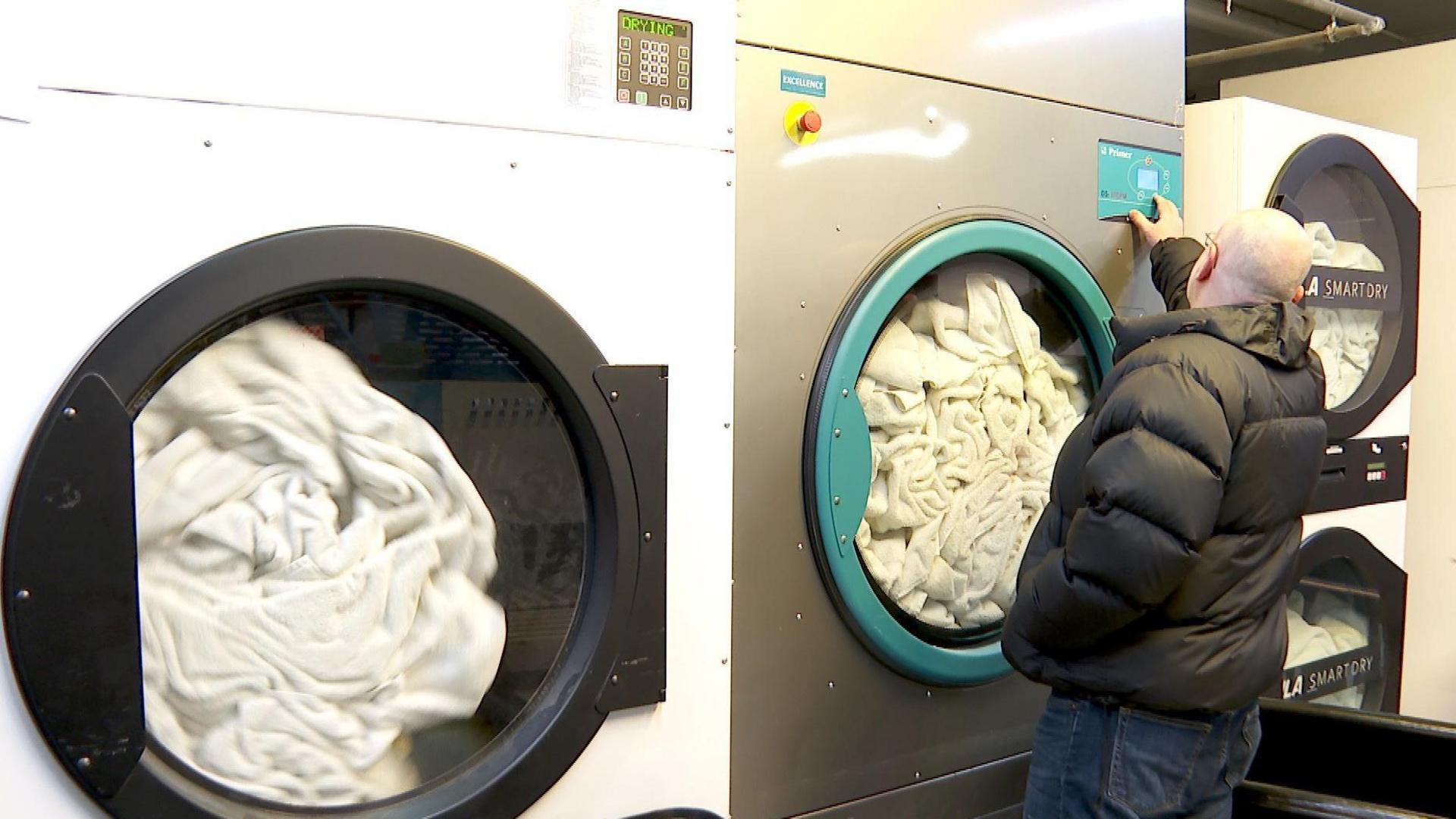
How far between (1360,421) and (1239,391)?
121 centimetres

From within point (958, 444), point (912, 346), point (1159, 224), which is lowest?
point (958, 444)

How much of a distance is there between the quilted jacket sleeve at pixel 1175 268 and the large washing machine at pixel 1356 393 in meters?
0.42

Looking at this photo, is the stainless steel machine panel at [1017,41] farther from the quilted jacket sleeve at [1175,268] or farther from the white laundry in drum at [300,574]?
the white laundry in drum at [300,574]

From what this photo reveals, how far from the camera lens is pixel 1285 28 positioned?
4.20 meters

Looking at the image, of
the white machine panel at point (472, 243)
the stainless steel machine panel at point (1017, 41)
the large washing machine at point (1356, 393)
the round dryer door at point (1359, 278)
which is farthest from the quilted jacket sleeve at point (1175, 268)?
the white machine panel at point (472, 243)

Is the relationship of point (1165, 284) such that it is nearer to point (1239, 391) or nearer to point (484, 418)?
point (1239, 391)

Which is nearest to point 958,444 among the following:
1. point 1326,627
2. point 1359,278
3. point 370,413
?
point 370,413

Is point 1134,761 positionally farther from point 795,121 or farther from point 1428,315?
point 1428,315

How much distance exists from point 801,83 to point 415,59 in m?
0.54

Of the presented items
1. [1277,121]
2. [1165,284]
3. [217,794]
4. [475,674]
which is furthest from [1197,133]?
[217,794]

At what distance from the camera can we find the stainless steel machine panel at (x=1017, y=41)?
150 centimetres

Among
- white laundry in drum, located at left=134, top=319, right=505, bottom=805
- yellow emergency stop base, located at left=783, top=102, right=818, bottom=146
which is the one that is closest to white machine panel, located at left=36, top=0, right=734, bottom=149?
yellow emergency stop base, located at left=783, top=102, right=818, bottom=146

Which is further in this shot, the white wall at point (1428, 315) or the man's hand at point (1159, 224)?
the white wall at point (1428, 315)

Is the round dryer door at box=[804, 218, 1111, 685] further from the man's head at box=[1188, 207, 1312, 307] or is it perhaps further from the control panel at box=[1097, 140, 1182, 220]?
the man's head at box=[1188, 207, 1312, 307]
